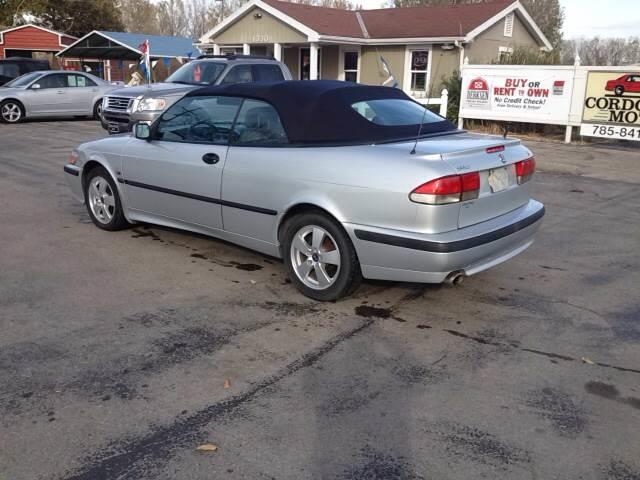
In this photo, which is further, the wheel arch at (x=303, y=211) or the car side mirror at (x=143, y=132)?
the car side mirror at (x=143, y=132)

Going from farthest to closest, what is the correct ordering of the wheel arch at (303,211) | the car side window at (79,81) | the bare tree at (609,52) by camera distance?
1. the bare tree at (609,52)
2. the car side window at (79,81)
3. the wheel arch at (303,211)

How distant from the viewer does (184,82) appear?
13.1 metres

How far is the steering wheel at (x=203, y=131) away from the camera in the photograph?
5.46 metres

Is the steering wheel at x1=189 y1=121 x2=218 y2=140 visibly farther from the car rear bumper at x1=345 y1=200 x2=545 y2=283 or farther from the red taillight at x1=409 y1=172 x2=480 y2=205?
the red taillight at x1=409 y1=172 x2=480 y2=205

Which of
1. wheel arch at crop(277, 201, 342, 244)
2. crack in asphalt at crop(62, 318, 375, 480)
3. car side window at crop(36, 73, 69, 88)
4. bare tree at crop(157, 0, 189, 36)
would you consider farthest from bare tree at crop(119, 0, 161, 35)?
crack in asphalt at crop(62, 318, 375, 480)

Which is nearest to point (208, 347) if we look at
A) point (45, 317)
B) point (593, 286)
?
point (45, 317)

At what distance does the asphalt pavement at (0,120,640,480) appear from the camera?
2891 mm

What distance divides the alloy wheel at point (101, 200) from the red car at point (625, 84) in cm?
1210

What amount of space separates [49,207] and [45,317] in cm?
386

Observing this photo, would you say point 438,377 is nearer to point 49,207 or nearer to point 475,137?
point 475,137

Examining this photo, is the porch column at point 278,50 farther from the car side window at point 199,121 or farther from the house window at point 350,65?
the car side window at point 199,121

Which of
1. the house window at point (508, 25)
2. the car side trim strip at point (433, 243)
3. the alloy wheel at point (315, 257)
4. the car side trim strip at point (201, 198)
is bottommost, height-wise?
the alloy wheel at point (315, 257)

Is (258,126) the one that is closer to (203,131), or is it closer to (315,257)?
(203,131)

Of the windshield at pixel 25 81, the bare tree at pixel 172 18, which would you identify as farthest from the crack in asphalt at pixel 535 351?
the bare tree at pixel 172 18
